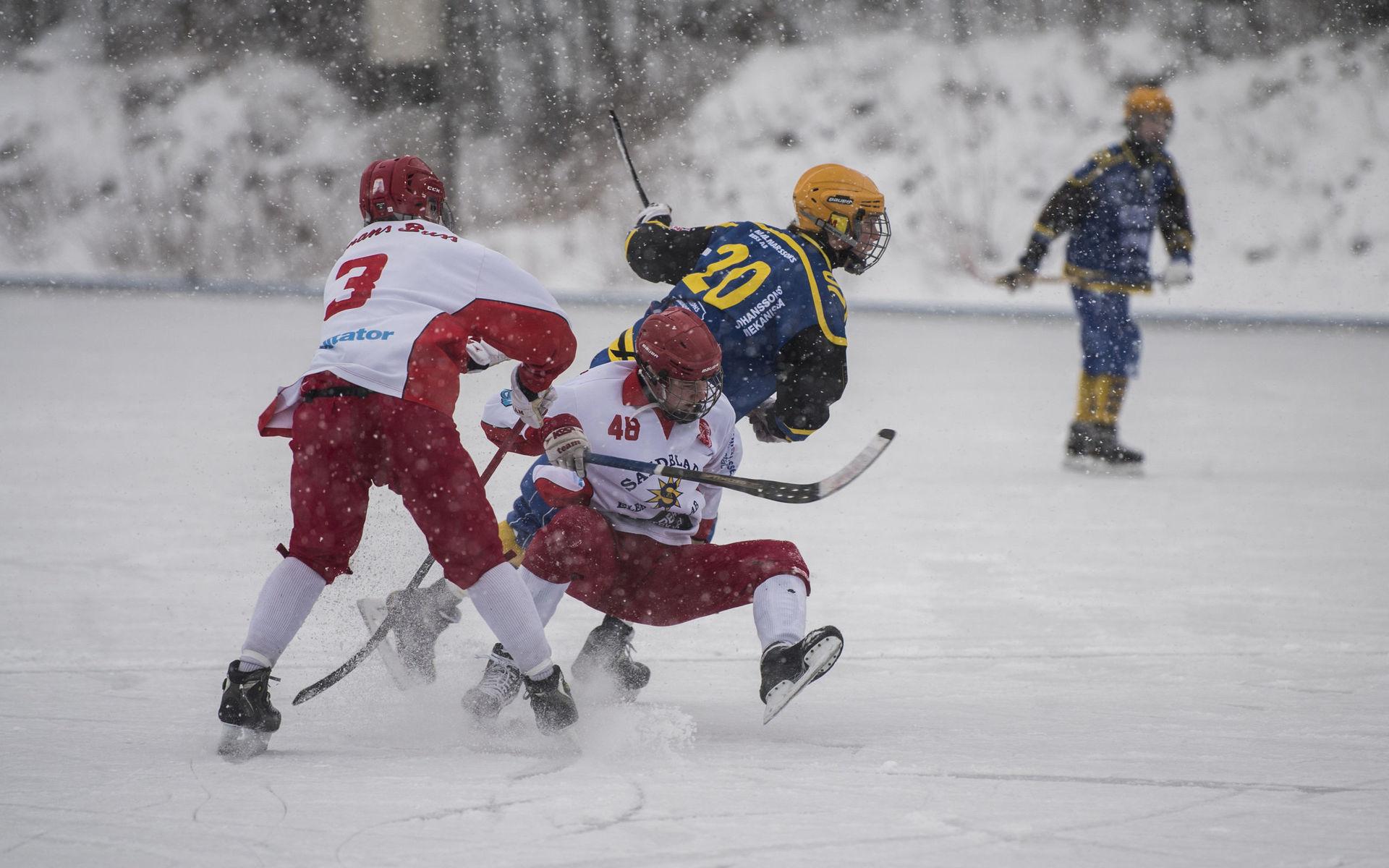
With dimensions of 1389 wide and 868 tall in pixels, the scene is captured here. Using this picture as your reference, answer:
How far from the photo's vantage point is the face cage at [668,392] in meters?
3.37

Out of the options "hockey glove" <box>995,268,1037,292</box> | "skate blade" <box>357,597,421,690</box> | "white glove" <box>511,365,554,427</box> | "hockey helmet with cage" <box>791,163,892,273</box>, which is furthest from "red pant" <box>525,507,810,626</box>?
"hockey glove" <box>995,268,1037,292</box>

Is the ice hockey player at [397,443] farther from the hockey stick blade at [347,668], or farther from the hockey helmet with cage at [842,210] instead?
the hockey helmet with cage at [842,210]

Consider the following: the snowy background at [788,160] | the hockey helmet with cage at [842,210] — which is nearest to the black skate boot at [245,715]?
the hockey helmet with cage at [842,210]

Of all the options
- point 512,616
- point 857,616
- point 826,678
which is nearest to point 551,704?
point 512,616

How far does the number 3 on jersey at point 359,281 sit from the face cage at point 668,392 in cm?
61

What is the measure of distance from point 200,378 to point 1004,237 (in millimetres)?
9037

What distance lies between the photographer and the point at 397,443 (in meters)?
2.98

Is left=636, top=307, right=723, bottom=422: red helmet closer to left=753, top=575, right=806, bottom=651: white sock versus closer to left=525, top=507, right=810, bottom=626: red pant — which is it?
left=525, top=507, right=810, bottom=626: red pant

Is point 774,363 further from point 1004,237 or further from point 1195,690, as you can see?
point 1004,237

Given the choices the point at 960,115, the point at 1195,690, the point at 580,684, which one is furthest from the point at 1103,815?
the point at 960,115

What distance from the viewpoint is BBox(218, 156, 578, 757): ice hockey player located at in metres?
2.98

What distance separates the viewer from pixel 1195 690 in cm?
367

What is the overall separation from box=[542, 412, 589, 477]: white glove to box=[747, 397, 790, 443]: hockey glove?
70 cm

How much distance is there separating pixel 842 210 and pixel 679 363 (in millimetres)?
840
